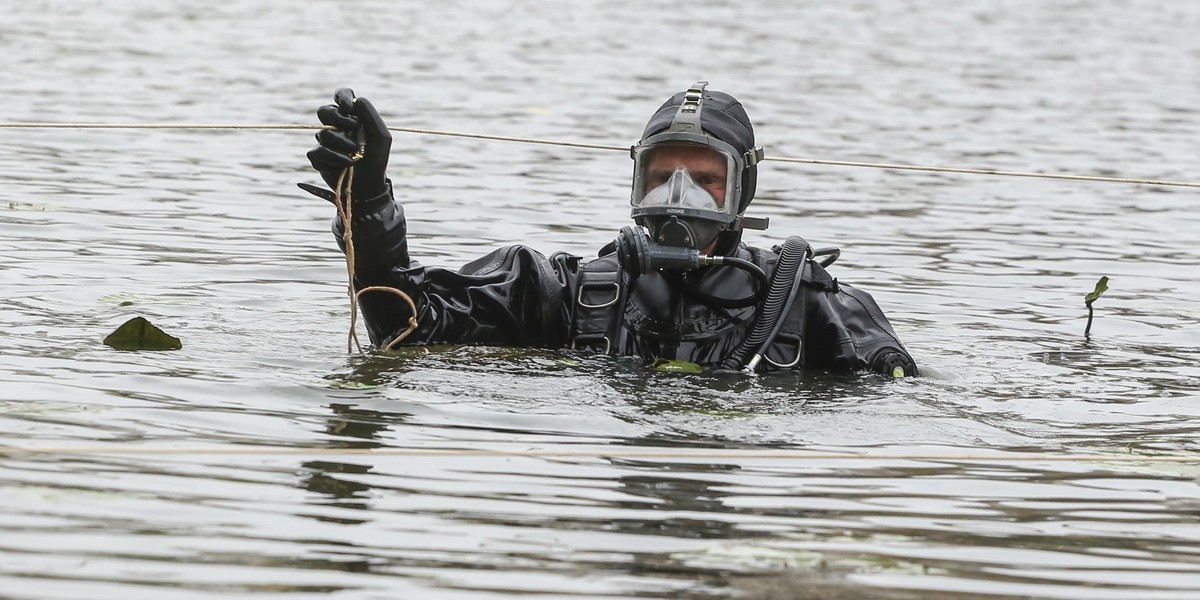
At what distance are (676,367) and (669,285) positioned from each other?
0.25 metres

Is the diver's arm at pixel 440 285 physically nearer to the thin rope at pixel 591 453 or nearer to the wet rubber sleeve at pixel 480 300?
the wet rubber sleeve at pixel 480 300

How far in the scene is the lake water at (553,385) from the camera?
3.37m

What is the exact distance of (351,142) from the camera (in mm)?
4719

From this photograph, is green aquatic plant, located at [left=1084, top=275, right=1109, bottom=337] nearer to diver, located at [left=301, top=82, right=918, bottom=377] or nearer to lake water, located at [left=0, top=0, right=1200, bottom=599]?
lake water, located at [left=0, top=0, right=1200, bottom=599]

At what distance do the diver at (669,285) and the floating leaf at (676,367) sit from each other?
0.17 ft

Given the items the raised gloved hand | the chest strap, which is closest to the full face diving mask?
the chest strap

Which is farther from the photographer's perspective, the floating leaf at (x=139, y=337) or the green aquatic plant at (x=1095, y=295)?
the green aquatic plant at (x=1095, y=295)

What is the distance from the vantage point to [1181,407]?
17.5ft

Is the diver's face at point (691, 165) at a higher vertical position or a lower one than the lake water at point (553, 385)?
higher

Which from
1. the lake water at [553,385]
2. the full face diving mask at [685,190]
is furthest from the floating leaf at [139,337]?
the full face diving mask at [685,190]

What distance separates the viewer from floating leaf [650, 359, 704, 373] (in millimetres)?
5211

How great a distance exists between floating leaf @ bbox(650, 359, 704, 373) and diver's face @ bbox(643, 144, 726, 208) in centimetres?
52

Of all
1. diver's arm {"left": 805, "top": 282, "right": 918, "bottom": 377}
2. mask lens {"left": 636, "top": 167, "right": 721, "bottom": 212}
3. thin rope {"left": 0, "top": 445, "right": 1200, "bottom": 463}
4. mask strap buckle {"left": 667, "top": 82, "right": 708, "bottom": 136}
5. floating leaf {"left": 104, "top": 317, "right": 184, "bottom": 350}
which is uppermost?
mask strap buckle {"left": 667, "top": 82, "right": 708, "bottom": 136}

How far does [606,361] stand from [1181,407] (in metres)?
1.76
